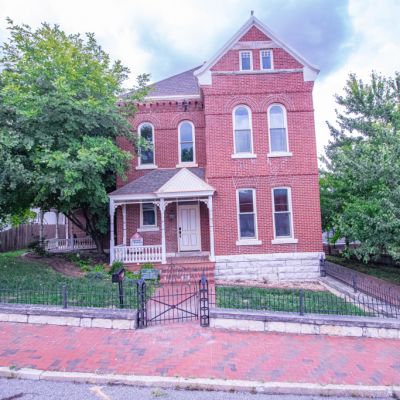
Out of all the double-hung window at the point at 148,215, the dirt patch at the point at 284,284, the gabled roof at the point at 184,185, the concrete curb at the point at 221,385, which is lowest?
the concrete curb at the point at 221,385

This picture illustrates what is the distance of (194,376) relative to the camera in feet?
16.0

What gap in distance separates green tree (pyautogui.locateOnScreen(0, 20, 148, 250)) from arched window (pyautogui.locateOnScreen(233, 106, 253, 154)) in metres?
4.85

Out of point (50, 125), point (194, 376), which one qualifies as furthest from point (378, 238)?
point (50, 125)

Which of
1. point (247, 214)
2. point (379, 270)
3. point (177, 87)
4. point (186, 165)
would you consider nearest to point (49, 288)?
point (247, 214)

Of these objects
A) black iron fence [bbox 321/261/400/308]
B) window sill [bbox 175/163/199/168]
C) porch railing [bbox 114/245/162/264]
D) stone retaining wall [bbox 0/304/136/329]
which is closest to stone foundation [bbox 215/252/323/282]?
black iron fence [bbox 321/261/400/308]

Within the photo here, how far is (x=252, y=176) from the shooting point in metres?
13.0

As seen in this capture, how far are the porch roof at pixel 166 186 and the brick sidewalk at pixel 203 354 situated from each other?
6486 millimetres

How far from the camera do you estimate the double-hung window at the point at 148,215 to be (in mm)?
14438

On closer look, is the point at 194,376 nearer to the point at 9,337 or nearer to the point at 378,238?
the point at 9,337

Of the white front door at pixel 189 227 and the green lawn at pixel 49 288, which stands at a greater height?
the white front door at pixel 189 227

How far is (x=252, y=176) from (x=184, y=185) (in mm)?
2947

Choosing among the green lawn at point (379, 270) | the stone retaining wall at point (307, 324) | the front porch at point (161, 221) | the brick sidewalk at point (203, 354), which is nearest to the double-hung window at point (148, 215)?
the front porch at point (161, 221)

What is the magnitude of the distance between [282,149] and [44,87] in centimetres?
985

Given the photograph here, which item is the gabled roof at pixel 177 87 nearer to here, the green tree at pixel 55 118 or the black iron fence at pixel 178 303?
the green tree at pixel 55 118
